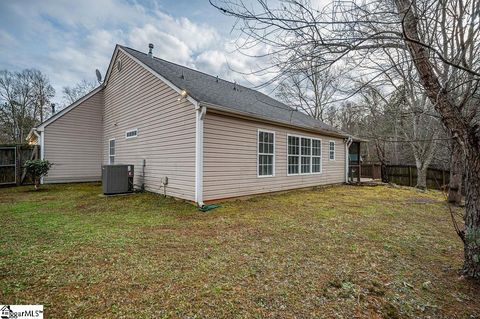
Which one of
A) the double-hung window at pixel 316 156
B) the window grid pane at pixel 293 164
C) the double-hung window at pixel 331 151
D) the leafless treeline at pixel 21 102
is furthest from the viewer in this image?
the leafless treeline at pixel 21 102

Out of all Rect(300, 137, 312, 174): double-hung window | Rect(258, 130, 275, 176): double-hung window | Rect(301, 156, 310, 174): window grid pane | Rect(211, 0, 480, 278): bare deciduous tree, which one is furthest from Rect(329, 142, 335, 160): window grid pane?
Rect(211, 0, 480, 278): bare deciduous tree

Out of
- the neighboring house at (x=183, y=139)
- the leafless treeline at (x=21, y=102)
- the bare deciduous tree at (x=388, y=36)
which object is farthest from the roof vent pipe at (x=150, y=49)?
the leafless treeline at (x=21, y=102)

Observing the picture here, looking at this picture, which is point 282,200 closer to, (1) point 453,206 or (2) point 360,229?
(2) point 360,229

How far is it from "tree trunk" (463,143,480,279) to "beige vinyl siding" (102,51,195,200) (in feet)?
17.6

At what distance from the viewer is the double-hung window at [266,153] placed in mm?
8031

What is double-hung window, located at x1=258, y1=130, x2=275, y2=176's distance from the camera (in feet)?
26.3

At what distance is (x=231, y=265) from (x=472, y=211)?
287 cm

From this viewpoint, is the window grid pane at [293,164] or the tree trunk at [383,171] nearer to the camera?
the window grid pane at [293,164]

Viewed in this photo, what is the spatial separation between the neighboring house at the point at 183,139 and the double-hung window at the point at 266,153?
3cm

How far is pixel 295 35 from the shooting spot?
2.31m

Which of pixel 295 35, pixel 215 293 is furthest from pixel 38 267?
pixel 295 35

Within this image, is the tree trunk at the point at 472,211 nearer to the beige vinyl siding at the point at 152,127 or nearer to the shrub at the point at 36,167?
the beige vinyl siding at the point at 152,127

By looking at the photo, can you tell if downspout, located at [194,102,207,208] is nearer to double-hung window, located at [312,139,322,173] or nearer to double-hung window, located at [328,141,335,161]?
double-hung window, located at [312,139,322,173]

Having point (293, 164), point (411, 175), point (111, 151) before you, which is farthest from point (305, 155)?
point (411, 175)
